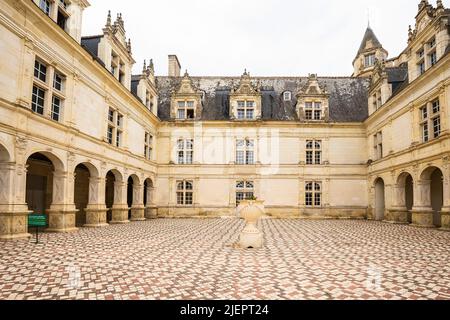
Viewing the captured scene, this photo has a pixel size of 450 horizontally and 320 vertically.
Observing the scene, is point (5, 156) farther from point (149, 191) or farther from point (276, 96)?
point (276, 96)

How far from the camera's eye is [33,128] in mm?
11078

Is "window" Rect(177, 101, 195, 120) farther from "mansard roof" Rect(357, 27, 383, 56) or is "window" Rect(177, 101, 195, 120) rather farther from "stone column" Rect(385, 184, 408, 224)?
"mansard roof" Rect(357, 27, 383, 56)

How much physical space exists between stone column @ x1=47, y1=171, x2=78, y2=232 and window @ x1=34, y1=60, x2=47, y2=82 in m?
3.93

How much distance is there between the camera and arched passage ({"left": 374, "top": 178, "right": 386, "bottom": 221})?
73.2 feet

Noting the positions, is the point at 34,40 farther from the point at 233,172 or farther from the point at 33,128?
the point at 233,172

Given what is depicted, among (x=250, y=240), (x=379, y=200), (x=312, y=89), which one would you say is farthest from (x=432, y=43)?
(x=250, y=240)

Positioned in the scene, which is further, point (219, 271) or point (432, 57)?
point (432, 57)

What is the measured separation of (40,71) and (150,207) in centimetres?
1371

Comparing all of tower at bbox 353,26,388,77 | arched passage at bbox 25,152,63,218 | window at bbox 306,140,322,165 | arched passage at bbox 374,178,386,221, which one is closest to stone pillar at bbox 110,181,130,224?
arched passage at bbox 25,152,63,218

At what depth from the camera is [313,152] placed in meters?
24.8

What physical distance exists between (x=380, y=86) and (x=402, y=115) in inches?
158

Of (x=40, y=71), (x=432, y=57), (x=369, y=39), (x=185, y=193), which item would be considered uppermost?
(x=369, y=39)
